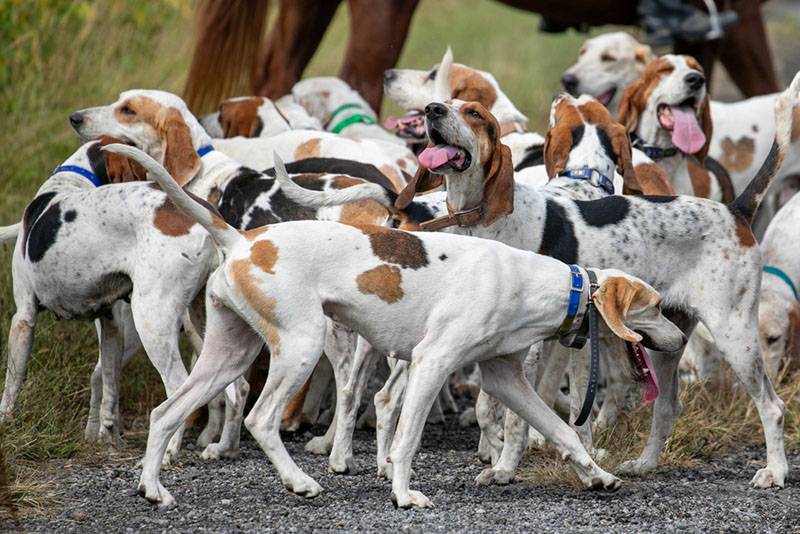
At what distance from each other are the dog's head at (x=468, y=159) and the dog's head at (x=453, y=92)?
4.79 ft

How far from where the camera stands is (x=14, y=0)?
340 inches

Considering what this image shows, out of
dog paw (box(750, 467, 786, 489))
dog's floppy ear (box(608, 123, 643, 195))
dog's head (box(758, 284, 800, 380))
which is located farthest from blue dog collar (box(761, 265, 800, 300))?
dog paw (box(750, 467, 786, 489))

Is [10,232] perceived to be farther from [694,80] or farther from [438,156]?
[694,80]

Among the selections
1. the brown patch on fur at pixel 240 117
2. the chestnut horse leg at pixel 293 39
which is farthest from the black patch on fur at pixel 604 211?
the chestnut horse leg at pixel 293 39

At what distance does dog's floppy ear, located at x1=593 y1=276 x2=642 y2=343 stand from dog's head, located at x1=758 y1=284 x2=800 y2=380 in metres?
1.97

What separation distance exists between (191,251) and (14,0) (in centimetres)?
377

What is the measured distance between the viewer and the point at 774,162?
5797 millimetres

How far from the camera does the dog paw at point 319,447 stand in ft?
19.7

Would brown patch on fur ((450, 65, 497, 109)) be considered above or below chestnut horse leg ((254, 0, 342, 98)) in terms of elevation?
above

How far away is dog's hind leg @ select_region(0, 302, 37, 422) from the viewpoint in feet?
18.8

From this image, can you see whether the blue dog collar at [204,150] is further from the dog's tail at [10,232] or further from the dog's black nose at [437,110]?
the dog's black nose at [437,110]

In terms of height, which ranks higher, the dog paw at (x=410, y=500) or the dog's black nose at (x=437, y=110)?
the dog's black nose at (x=437, y=110)

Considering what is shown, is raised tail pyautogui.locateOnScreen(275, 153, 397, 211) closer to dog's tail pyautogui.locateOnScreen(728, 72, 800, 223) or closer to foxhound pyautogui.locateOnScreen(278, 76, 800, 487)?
foxhound pyautogui.locateOnScreen(278, 76, 800, 487)

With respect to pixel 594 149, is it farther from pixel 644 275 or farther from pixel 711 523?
pixel 711 523
